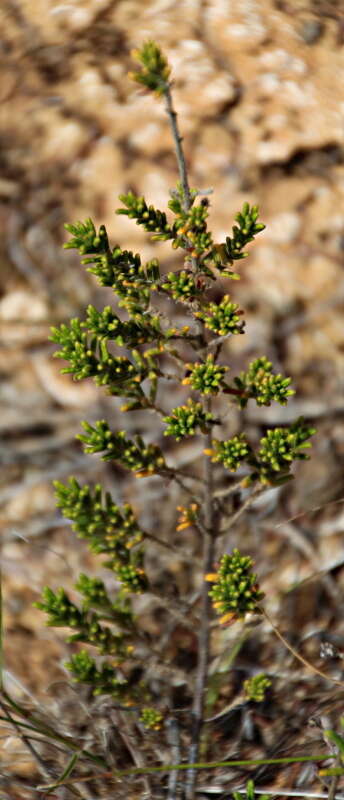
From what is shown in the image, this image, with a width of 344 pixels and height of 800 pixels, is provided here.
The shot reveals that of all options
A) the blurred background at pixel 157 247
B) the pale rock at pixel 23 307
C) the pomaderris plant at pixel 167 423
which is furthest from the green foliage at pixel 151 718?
the pale rock at pixel 23 307

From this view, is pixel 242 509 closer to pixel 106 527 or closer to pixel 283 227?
pixel 106 527

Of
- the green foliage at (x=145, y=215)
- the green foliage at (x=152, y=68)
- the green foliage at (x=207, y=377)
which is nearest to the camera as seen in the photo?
the green foliage at (x=152, y=68)

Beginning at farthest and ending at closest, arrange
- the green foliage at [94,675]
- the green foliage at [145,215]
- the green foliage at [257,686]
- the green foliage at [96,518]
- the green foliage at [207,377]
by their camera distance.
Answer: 1. the green foliage at [257,686]
2. the green foliage at [94,675]
3. the green foliage at [96,518]
4. the green foliage at [207,377]
5. the green foliage at [145,215]

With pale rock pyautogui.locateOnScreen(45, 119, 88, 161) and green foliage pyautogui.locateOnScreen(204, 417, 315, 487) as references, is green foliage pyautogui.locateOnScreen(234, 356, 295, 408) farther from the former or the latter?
pale rock pyautogui.locateOnScreen(45, 119, 88, 161)

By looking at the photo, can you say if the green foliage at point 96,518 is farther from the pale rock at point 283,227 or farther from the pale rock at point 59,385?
the pale rock at point 283,227

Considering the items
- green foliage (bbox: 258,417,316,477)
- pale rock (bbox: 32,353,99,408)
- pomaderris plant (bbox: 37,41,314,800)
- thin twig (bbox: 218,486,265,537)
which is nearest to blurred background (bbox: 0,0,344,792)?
pale rock (bbox: 32,353,99,408)

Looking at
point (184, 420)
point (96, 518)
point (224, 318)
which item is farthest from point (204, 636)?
point (224, 318)

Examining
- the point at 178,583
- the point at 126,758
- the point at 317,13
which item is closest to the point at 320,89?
the point at 317,13

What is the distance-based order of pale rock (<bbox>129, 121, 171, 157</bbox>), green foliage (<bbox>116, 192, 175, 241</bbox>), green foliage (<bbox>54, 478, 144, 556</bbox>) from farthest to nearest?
pale rock (<bbox>129, 121, 171, 157</bbox>) < green foliage (<bbox>54, 478, 144, 556</bbox>) < green foliage (<bbox>116, 192, 175, 241</bbox>)
